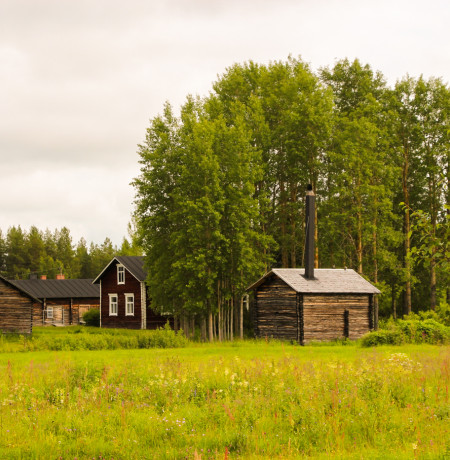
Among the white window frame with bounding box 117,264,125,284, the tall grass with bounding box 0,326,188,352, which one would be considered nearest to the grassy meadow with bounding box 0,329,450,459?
the tall grass with bounding box 0,326,188,352

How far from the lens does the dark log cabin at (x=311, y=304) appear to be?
34594 millimetres

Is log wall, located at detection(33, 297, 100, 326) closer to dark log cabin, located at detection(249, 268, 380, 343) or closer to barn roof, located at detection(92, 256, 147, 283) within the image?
barn roof, located at detection(92, 256, 147, 283)

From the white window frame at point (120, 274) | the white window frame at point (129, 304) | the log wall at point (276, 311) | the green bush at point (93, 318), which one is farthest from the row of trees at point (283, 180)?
the green bush at point (93, 318)

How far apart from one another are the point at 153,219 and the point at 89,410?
98.9ft

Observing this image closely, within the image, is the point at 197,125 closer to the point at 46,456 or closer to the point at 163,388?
the point at 163,388

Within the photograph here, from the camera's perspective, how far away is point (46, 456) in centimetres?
898

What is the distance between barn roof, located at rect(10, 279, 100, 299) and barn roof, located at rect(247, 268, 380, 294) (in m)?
34.4

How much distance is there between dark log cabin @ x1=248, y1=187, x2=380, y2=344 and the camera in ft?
113

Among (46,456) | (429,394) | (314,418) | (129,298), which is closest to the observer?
(46,456)

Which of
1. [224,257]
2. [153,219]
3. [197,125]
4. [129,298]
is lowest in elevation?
[129,298]

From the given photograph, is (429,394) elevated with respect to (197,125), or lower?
lower

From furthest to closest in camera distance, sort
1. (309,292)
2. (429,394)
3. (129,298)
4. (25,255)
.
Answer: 1. (25,255)
2. (129,298)
3. (309,292)
4. (429,394)

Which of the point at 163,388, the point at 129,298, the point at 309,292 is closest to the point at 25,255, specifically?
the point at 129,298

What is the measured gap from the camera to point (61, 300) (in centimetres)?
6688
